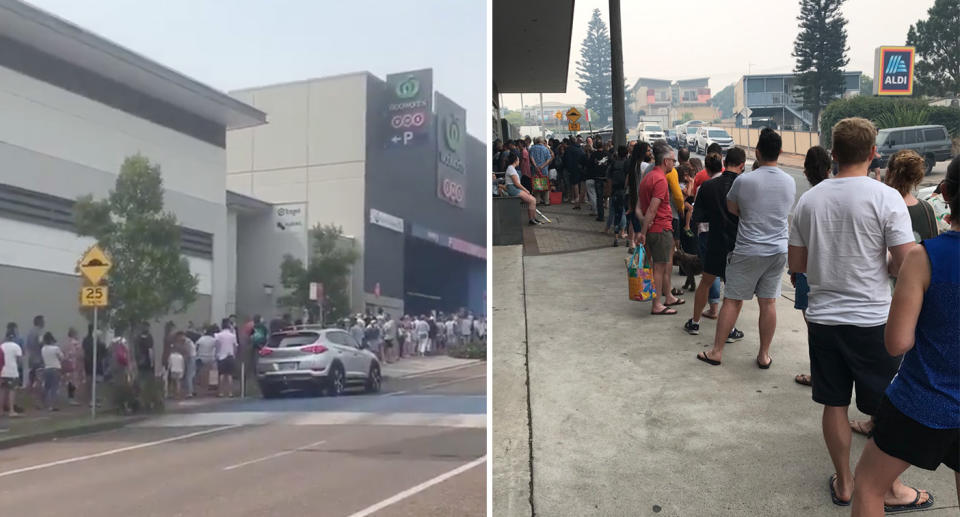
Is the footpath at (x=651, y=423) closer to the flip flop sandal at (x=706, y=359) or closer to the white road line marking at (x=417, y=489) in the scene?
the flip flop sandal at (x=706, y=359)

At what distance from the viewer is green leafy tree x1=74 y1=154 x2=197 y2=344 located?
2143mm

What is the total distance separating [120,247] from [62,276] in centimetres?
22

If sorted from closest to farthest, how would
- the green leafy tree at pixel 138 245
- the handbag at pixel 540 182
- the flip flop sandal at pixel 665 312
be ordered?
the green leafy tree at pixel 138 245
the flip flop sandal at pixel 665 312
the handbag at pixel 540 182

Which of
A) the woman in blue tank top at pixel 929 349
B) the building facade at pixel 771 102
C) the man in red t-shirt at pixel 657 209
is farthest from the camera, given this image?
the man in red t-shirt at pixel 657 209

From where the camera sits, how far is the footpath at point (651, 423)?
2.59 meters

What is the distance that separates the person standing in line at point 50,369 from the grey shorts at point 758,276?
3.06 metres

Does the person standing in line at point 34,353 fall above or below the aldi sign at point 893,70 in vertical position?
below

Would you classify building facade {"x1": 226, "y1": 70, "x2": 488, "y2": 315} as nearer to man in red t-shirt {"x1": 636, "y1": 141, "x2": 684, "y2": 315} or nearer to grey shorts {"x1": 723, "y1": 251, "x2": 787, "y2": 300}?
grey shorts {"x1": 723, "y1": 251, "x2": 787, "y2": 300}

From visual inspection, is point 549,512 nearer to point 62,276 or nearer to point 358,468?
point 358,468

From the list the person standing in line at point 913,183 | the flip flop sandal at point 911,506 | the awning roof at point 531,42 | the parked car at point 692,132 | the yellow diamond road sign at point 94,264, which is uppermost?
the awning roof at point 531,42

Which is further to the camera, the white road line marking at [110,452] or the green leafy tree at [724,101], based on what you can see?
the green leafy tree at [724,101]

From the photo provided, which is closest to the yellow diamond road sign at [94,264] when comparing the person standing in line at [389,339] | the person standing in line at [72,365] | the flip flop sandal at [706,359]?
the person standing in line at [72,365]

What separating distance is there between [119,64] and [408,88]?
36.6 inches

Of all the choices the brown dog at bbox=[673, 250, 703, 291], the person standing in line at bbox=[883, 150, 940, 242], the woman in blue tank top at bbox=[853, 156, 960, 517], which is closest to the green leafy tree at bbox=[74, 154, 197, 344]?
the woman in blue tank top at bbox=[853, 156, 960, 517]
